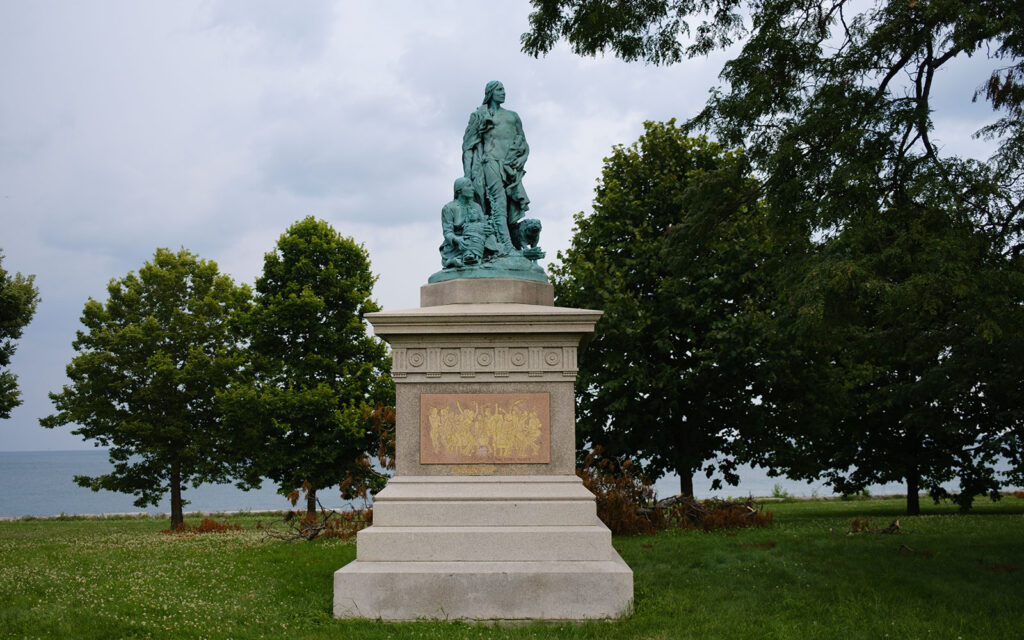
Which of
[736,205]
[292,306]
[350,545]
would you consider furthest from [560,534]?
[292,306]

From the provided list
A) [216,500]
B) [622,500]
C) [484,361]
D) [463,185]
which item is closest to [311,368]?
[622,500]

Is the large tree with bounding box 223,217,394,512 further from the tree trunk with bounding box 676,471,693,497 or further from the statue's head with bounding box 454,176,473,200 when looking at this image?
the statue's head with bounding box 454,176,473,200

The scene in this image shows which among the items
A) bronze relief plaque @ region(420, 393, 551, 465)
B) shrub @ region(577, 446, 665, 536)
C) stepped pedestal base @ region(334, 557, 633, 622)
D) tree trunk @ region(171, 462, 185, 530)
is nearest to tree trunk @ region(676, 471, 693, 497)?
shrub @ region(577, 446, 665, 536)

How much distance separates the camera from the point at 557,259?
832 inches

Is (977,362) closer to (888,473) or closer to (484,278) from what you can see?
(484,278)

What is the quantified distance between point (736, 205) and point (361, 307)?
1553 cm

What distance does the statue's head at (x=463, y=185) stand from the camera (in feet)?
31.3

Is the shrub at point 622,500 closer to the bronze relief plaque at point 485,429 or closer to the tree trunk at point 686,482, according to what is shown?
the tree trunk at point 686,482

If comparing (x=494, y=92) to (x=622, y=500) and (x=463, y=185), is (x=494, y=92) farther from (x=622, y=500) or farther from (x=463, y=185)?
(x=622, y=500)

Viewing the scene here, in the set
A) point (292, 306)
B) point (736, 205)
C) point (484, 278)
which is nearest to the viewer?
point (484, 278)

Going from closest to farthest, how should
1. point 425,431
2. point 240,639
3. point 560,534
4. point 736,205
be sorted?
point 240,639
point 560,534
point 425,431
point 736,205

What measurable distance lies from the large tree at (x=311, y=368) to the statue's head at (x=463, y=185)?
1227cm

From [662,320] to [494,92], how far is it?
31.2 ft

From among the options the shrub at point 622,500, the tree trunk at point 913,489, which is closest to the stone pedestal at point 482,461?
the shrub at point 622,500
